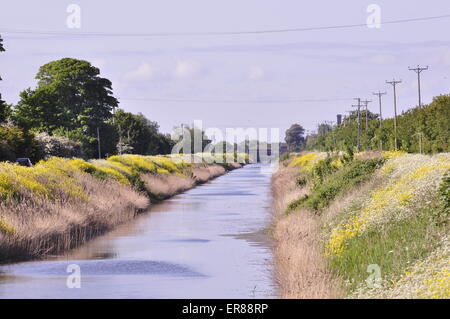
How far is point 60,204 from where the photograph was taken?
101 ft

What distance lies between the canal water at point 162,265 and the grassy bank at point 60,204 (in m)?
0.77

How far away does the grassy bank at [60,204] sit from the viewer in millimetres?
24078

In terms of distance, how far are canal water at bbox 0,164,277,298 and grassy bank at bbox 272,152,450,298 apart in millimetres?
977

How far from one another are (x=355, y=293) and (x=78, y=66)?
94.2m

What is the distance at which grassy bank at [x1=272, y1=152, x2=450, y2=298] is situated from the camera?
1505 centimetres

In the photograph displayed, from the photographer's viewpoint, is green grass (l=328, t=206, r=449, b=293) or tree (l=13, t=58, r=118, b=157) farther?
tree (l=13, t=58, r=118, b=157)

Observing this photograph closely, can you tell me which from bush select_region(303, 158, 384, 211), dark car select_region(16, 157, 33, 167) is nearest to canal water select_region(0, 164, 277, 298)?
bush select_region(303, 158, 384, 211)

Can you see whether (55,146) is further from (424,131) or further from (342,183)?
(342,183)

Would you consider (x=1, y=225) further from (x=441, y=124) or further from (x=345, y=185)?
(x=441, y=124)

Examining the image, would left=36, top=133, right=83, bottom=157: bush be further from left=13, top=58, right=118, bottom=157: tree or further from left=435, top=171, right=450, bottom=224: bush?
left=435, top=171, right=450, bottom=224: bush

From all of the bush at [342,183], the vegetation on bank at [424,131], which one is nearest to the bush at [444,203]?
the bush at [342,183]

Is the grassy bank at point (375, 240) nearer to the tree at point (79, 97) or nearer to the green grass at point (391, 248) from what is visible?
the green grass at point (391, 248)

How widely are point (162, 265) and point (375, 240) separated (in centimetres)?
587
